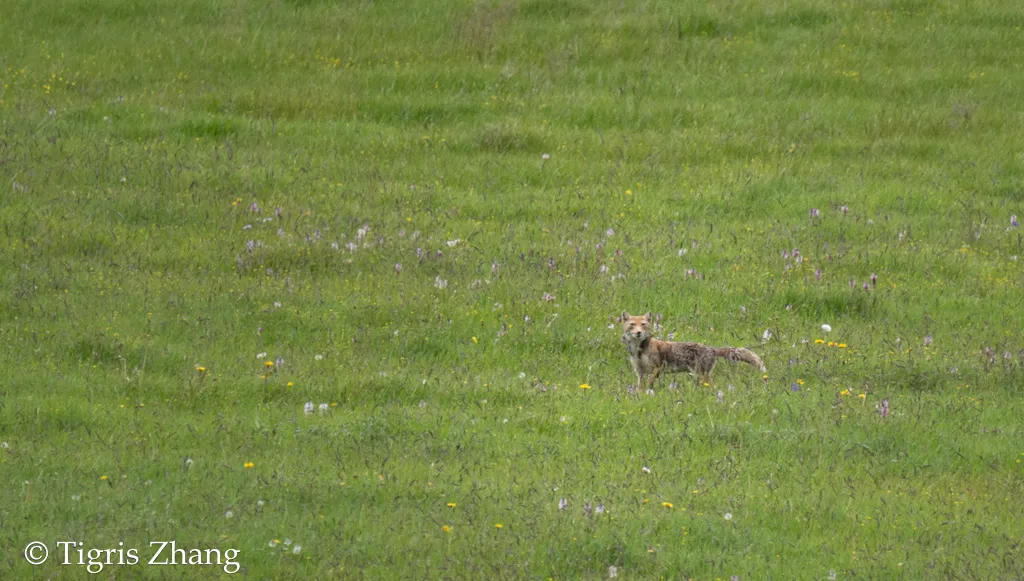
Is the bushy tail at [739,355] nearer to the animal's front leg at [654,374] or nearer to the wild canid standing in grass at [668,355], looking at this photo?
the wild canid standing in grass at [668,355]

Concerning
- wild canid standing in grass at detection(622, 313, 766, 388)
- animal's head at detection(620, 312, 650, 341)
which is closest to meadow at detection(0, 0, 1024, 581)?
wild canid standing in grass at detection(622, 313, 766, 388)

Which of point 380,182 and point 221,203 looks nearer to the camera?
point 221,203

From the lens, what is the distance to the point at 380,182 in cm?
1800

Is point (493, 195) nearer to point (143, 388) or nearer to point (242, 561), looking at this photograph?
point (143, 388)

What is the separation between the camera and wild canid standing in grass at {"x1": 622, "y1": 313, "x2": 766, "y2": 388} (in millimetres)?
11406

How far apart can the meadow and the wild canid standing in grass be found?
19 centimetres

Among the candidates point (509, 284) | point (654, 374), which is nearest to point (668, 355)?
point (654, 374)

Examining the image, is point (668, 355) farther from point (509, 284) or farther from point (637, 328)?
point (509, 284)

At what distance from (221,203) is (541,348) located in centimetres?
653

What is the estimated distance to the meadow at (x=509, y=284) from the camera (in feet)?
27.3

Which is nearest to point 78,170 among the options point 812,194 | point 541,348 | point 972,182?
point 541,348

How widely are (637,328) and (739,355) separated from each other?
1.10 m

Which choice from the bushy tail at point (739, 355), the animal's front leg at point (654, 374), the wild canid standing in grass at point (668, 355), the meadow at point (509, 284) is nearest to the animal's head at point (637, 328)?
the wild canid standing in grass at point (668, 355)

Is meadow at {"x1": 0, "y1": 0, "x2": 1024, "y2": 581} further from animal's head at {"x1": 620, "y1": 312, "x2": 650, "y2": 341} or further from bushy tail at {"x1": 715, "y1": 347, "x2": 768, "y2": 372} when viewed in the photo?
animal's head at {"x1": 620, "y1": 312, "x2": 650, "y2": 341}
